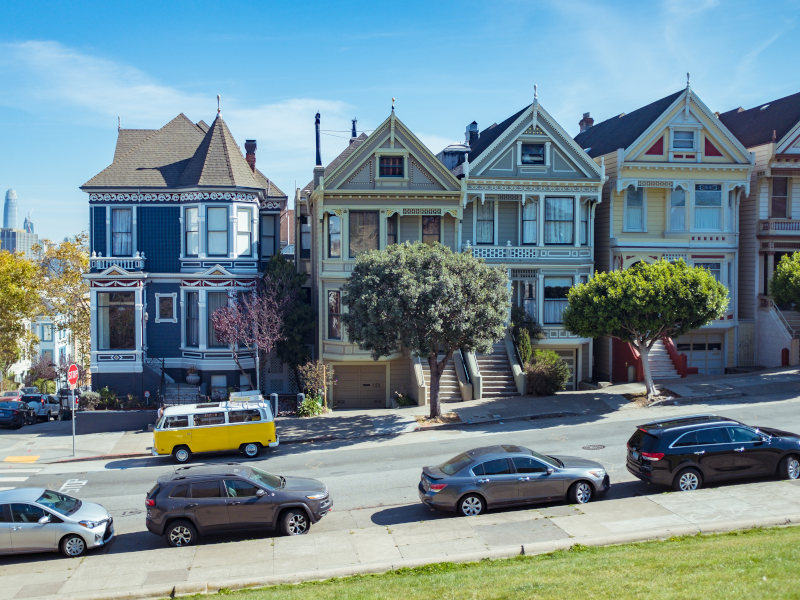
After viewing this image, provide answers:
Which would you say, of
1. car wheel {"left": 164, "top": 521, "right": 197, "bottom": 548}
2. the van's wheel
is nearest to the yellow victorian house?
the van's wheel

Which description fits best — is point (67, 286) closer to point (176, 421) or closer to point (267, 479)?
point (176, 421)

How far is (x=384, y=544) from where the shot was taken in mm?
14453

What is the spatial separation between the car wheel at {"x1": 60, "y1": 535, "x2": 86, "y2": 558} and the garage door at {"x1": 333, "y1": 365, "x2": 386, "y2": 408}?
59.7 feet

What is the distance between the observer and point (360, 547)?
47.1 feet

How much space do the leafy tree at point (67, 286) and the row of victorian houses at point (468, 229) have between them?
38.7 feet

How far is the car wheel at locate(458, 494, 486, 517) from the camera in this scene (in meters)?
16.1

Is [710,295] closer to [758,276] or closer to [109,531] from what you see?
[758,276]

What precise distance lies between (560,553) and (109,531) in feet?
31.2

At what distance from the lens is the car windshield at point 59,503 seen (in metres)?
15.3

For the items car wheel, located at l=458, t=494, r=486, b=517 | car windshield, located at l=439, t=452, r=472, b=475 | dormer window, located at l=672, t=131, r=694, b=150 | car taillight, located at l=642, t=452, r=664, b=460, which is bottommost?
car wheel, located at l=458, t=494, r=486, b=517

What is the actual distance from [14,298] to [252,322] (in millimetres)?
16266

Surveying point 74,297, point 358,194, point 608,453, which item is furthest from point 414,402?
point 74,297

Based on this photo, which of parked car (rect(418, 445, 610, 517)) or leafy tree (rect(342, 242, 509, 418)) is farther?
leafy tree (rect(342, 242, 509, 418))

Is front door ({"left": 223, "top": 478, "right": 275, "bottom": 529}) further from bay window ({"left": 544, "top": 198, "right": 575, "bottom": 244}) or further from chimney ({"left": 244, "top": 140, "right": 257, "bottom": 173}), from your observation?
chimney ({"left": 244, "top": 140, "right": 257, "bottom": 173})
